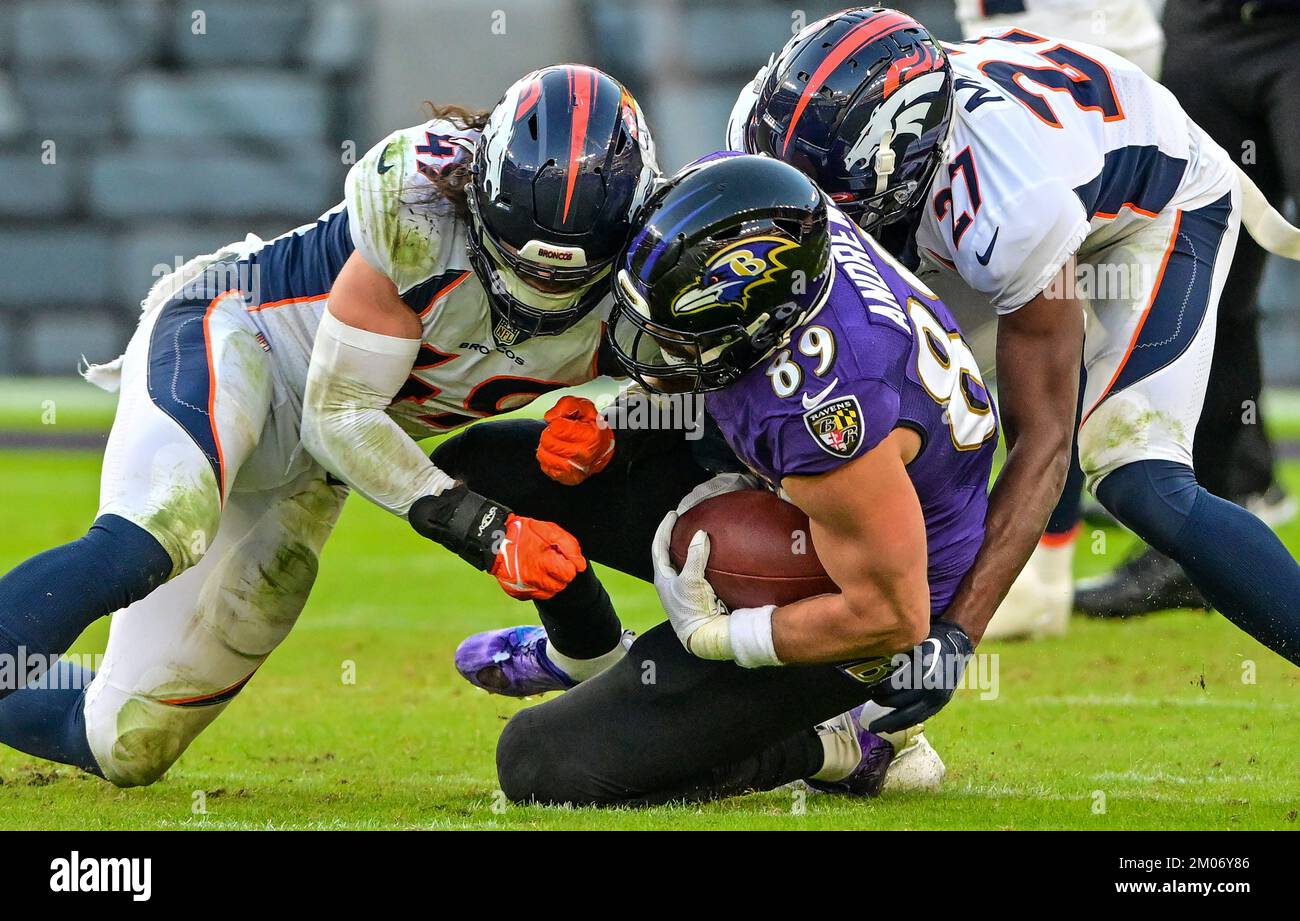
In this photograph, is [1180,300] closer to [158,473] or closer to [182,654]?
[158,473]

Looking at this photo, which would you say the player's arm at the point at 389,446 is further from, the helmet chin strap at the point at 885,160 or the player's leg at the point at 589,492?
the helmet chin strap at the point at 885,160

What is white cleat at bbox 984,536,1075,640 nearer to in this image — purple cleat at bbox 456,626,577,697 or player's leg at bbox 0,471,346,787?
purple cleat at bbox 456,626,577,697

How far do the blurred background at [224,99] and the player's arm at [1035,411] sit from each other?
32.4 ft

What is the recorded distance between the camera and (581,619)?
157 inches

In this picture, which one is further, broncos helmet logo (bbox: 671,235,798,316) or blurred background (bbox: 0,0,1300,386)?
blurred background (bbox: 0,0,1300,386)

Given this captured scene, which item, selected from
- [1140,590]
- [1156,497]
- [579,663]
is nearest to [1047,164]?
[1156,497]

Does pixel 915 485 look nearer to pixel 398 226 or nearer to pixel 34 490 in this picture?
pixel 398 226

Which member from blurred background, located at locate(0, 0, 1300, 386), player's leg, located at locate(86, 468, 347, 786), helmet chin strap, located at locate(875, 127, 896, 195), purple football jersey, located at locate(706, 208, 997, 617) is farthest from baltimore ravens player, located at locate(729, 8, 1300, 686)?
blurred background, located at locate(0, 0, 1300, 386)

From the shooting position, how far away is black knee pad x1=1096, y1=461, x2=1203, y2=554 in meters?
3.56

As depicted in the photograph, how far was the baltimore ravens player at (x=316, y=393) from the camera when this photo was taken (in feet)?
10.5

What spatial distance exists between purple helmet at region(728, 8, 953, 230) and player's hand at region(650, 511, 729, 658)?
2.79 feet

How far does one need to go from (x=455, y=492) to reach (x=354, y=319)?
43 centimetres

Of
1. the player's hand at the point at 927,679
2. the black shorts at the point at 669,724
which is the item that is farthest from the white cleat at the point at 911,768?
the player's hand at the point at 927,679
